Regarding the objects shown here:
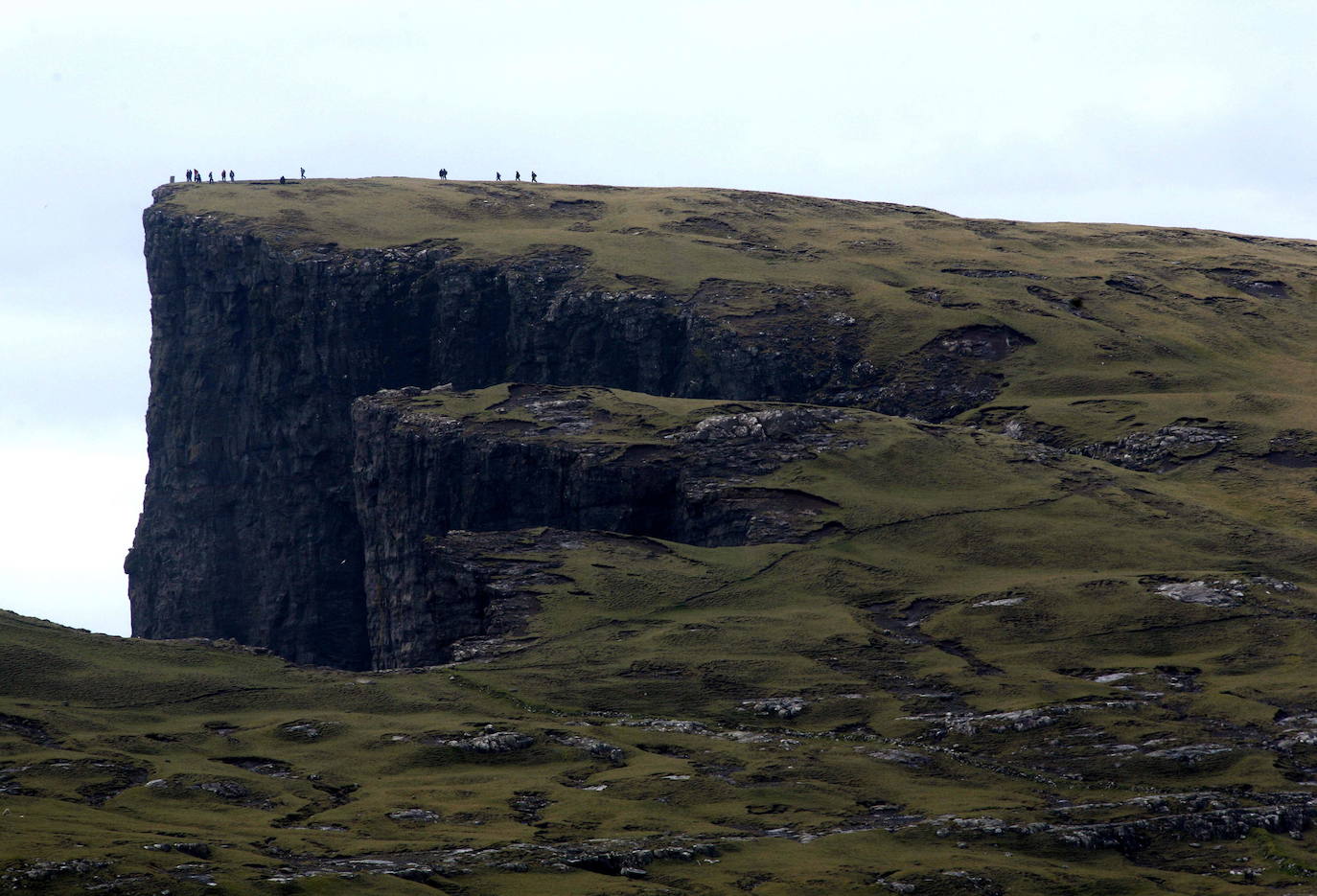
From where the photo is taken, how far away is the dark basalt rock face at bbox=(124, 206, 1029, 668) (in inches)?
6319

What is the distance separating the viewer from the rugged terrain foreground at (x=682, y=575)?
70188 mm

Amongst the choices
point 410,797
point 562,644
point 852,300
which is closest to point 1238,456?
point 852,300

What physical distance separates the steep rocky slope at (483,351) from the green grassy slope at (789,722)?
26.6 meters

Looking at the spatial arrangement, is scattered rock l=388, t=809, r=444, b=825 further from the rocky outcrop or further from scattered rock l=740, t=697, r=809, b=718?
the rocky outcrop

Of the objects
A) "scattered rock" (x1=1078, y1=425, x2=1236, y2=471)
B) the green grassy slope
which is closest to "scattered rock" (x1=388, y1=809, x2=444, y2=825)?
the green grassy slope

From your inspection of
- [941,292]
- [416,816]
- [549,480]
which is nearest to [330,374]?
[549,480]

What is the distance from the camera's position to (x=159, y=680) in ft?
303

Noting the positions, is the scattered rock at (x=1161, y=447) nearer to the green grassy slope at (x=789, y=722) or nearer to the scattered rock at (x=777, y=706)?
the green grassy slope at (x=789, y=722)

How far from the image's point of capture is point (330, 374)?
168 m

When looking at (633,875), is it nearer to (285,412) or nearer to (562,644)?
(562,644)

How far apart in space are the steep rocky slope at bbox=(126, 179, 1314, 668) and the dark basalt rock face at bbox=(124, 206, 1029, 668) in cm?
22

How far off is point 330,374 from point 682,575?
6647 cm

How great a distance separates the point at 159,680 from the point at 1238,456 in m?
91.2

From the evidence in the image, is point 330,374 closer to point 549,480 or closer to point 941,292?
point 549,480
